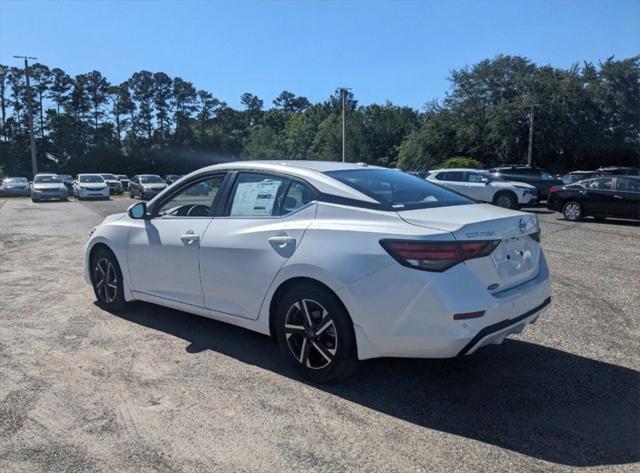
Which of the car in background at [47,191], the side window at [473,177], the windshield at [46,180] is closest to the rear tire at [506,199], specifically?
the side window at [473,177]

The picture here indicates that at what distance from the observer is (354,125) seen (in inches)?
2635

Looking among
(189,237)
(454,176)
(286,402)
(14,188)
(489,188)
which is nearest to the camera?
(286,402)

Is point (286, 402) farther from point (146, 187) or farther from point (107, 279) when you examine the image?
point (146, 187)

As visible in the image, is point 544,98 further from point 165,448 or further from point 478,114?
point 165,448

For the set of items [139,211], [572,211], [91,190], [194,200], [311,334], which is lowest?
[311,334]

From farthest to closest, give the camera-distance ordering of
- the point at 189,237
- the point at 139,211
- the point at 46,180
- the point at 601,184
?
the point at 46,180 < the point at 601,184 < the point at 139,211 < the point at 189,237

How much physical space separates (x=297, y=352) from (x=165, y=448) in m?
1.19

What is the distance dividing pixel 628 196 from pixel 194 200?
555 inches

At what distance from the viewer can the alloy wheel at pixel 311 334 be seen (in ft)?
12.0

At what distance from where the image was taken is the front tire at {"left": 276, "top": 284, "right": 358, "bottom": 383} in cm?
357

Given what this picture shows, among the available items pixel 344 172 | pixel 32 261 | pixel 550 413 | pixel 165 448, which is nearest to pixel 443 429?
pixel 550 413

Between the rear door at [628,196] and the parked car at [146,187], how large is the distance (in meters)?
24.1

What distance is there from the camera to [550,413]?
3363mm

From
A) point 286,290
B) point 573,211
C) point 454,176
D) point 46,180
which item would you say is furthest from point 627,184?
point 46,180
